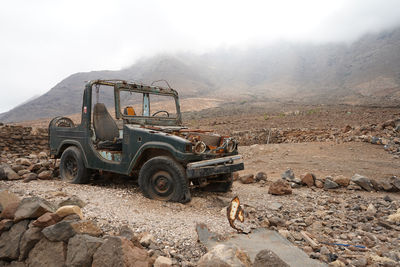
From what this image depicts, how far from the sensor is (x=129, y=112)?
17.3 feet

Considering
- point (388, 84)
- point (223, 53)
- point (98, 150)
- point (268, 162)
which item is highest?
point (223, 53)

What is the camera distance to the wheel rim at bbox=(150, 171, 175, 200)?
4311mm

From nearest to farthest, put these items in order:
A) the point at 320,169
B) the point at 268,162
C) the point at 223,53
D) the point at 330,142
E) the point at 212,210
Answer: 1. the point at 212,210
2. the point at 320,169
3. the point at 268,162
4. the point at 330,142
5. the point at 223,53

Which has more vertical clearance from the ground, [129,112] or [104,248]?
[129,112]

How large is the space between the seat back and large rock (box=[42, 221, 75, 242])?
2486mm

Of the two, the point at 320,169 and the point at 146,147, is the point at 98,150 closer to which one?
the point at 146,147

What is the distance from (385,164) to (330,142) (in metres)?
2.79

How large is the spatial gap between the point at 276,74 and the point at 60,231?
7492cm

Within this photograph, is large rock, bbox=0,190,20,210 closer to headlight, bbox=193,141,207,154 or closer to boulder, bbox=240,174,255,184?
headlight, bbox=193,141,207,154

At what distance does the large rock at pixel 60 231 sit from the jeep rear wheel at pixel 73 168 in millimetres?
2222

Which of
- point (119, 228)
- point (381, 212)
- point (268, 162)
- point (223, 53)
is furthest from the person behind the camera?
point (223, 53)

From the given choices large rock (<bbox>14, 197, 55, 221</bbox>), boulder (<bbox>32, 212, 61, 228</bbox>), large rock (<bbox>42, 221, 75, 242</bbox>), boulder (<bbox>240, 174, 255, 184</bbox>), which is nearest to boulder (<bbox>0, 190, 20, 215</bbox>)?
large rock (<bbox>14, 197, 55, 221</bbox>)

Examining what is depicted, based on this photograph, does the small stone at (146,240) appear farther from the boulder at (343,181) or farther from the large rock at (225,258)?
the boulder at (343,181)

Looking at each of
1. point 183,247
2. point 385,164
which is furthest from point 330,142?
point 183,247
